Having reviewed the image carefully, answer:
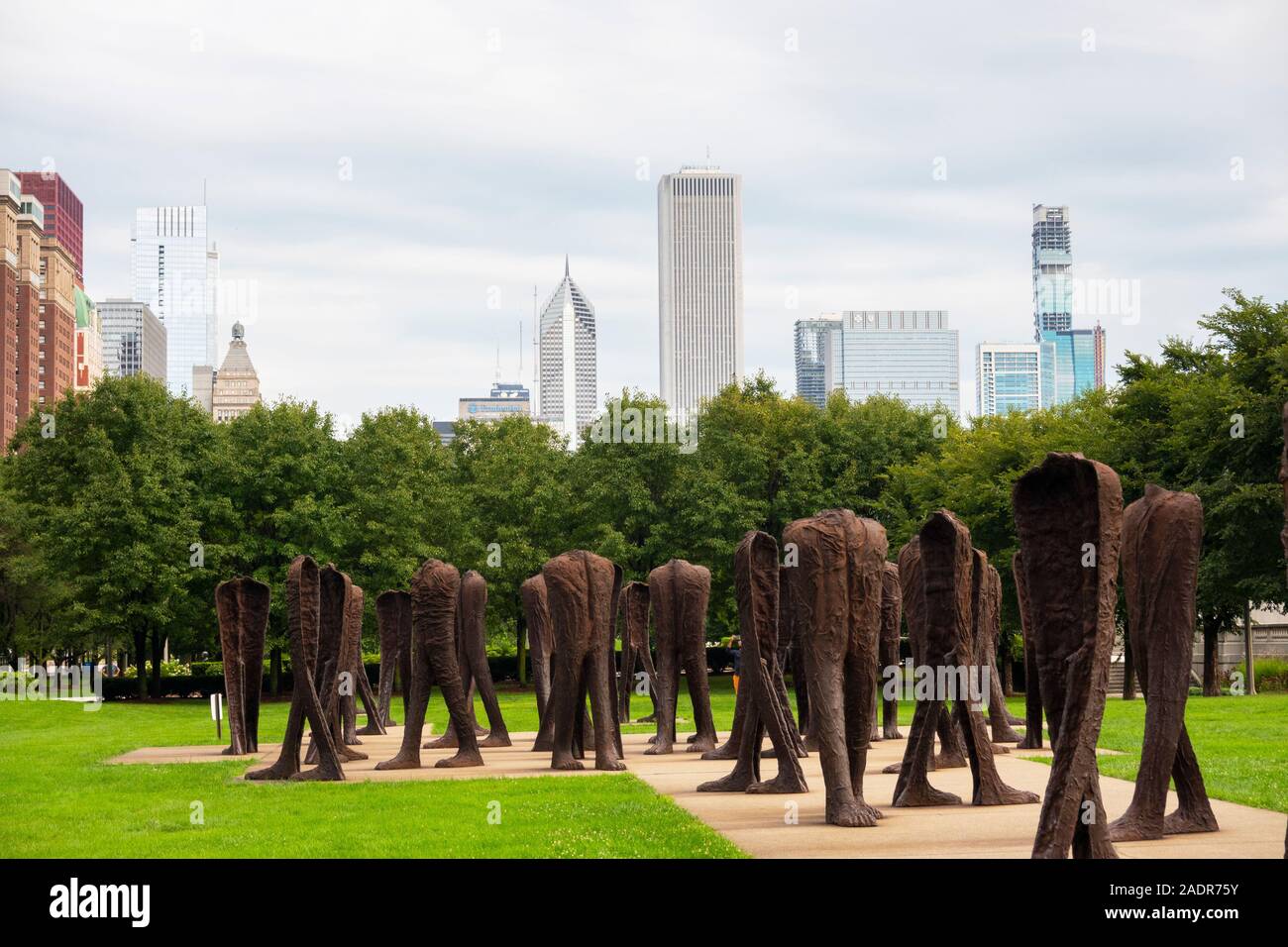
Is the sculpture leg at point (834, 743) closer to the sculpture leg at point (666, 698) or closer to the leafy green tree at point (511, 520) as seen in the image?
the sculpture leg at point (666, 698)

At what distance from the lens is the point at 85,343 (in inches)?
6560

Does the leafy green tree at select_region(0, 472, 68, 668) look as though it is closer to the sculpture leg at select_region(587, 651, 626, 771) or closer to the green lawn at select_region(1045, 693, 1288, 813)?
the sculpture leg at select_region(587, 651, 626, 771)

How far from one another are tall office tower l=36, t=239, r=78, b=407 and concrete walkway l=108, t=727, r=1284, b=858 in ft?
410

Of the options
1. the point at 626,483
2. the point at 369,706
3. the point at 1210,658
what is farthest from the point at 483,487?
the point at 1210,658

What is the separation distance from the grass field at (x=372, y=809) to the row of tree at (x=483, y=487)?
60.3ft

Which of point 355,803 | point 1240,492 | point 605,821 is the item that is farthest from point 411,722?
point 1240,492

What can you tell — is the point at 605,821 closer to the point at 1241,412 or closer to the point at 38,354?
the point at 1241,412

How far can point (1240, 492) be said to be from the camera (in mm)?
33125

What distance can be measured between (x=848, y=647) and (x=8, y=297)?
12083 cm

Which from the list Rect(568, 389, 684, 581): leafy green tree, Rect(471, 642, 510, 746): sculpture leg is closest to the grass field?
Rect(471, 642, 510, 746): sculpture leg

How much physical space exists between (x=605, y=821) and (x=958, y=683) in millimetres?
3754

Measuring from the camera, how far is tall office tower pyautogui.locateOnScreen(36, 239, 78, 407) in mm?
134625

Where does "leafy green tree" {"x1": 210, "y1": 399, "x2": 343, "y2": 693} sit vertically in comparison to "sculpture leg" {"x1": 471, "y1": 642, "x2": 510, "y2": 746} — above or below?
above

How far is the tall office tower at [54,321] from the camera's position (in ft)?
442
